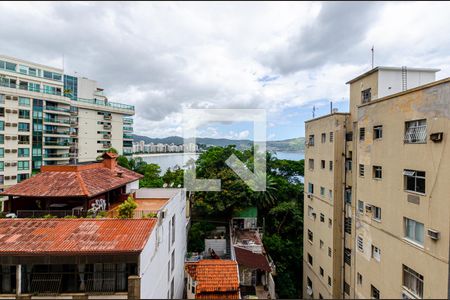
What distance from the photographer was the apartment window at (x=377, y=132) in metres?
8.07

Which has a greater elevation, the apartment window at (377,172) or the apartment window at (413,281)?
the apartment window at (377,172)

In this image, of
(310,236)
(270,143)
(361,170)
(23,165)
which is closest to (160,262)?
(361,170)

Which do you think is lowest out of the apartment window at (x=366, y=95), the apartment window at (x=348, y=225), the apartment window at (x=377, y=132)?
the apartment window at (x=348, y=225)

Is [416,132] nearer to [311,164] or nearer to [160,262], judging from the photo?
[311,164]

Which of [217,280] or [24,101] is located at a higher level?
[24,101]

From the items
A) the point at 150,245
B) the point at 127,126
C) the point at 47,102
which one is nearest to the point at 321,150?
the point at 150,245

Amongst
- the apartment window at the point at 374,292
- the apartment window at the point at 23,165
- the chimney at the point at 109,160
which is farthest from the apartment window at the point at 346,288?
the apartment window at the point at 23,165

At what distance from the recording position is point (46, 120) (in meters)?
23.9

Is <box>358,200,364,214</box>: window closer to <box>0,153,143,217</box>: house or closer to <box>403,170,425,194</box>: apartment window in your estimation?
<box>403,170,425,194</box>: apartment window

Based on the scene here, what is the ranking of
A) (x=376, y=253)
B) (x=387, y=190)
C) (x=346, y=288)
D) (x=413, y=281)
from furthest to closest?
(x=346, y=288), (x=376, y=253), (x=387, y=190), (x=413, y=281)

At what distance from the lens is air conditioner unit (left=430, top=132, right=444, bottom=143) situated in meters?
5.82

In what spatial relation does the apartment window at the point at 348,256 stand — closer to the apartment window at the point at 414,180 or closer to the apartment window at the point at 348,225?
the apartment window at the point at 348,225

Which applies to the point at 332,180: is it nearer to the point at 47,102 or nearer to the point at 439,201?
the point at 439,201

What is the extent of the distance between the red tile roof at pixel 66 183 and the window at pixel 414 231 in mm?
9895
